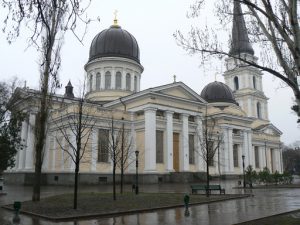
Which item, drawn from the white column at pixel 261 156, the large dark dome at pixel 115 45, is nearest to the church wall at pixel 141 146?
the large dark dome at pixel 115 45

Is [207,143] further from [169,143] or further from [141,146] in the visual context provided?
[141,146]

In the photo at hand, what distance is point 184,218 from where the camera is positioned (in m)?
13.5

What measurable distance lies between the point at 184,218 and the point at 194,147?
35.2 metres

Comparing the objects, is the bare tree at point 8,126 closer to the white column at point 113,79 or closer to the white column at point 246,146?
the white column at point 113,79

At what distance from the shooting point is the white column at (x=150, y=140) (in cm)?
4169

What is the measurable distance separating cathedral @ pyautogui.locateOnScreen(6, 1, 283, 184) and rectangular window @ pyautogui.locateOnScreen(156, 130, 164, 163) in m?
0.03

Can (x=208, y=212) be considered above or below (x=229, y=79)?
→ below

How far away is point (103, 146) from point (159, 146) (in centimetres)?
731

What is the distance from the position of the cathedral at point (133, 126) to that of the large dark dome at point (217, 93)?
0.18m

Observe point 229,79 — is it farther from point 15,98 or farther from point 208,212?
point 208,212

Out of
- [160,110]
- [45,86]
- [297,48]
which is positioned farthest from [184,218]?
[160,110]

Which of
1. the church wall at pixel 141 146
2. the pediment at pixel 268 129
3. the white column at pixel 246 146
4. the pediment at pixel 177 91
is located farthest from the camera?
the pediment at pixel 268 129

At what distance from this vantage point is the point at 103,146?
138ft

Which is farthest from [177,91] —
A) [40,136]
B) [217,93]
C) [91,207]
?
[91,207]
